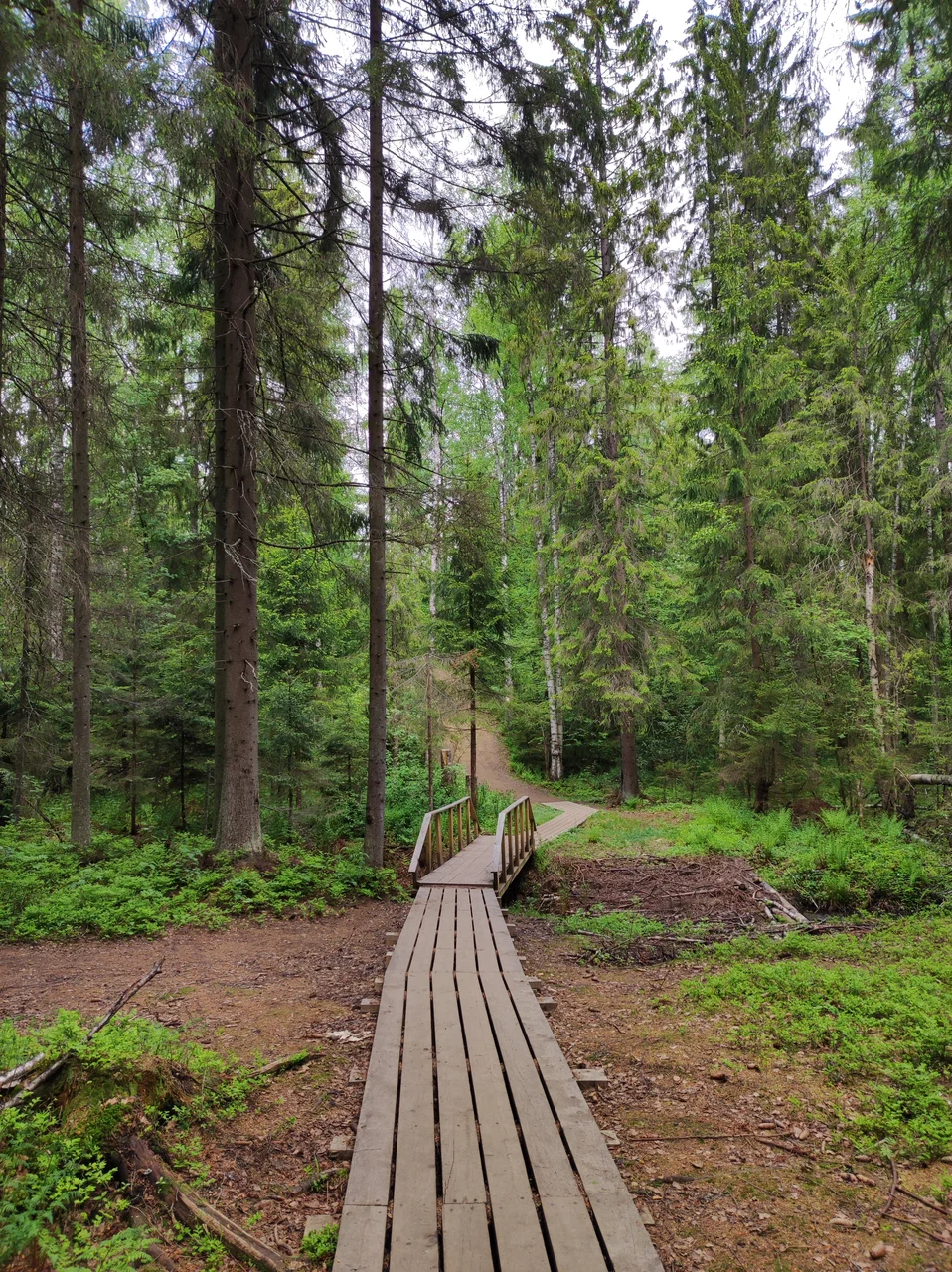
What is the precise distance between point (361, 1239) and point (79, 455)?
927 cm

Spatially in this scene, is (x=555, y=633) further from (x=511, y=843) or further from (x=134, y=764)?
(x=134, y=764)

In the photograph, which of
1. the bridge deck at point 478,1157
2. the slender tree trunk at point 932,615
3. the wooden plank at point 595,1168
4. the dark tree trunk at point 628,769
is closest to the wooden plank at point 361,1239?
the bridge deck at point 478,1157

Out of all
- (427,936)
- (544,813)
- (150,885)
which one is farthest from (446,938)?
(544,813)

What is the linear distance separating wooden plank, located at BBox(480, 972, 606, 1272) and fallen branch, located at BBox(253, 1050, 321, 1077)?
45.4 inches

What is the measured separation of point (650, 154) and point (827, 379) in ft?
22.6

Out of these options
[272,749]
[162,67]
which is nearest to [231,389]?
[162,67]

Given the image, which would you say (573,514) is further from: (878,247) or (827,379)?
(878,247)

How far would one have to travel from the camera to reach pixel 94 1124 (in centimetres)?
287

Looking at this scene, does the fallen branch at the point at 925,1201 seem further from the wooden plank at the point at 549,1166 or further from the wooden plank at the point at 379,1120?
the wooden plank at the point at 379,1120

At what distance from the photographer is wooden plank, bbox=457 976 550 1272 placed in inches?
94.7

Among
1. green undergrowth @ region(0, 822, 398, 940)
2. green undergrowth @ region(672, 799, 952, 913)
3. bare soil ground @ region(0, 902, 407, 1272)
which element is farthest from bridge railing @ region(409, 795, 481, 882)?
green undergrowth @ region(672, 799, 952, 913)

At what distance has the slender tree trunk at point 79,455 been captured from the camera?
845 centimetres

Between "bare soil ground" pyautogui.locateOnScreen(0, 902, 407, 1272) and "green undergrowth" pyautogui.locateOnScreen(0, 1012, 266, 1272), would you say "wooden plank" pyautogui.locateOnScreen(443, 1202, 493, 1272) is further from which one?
"green undergrowth" pyautogui.locateOnScreen(0, 1012, 266, 1272)

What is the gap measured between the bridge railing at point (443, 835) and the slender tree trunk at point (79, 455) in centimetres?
429
